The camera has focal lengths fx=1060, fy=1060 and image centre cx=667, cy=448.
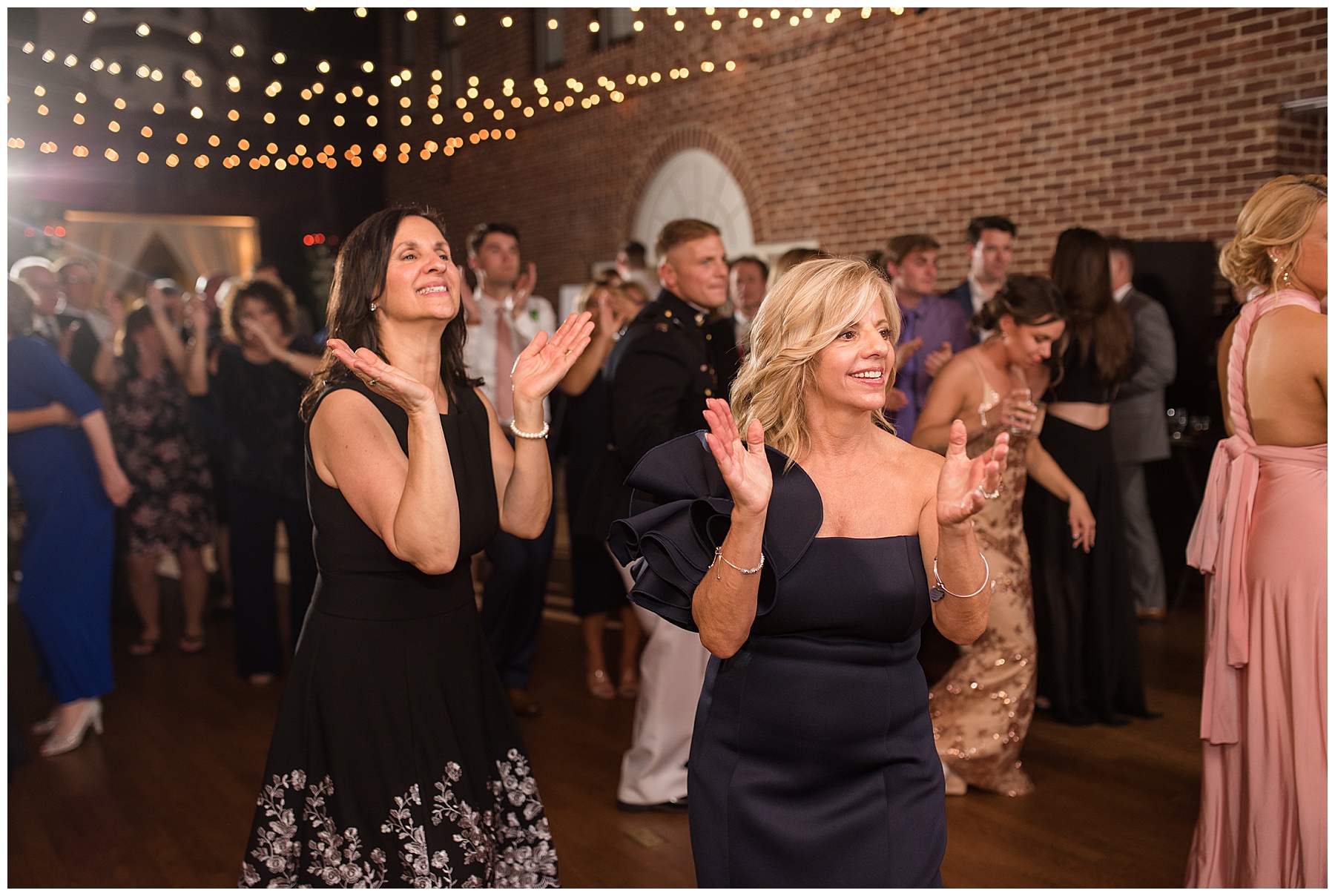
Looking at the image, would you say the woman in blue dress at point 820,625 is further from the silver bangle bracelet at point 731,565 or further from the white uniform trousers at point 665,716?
the white uniform trousers at point 665,716

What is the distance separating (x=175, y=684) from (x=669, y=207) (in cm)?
620

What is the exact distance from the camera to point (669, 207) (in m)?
9.38

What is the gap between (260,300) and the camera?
4.26 metres

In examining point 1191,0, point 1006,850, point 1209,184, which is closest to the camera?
point 1006,850

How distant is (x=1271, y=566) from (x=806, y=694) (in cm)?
123

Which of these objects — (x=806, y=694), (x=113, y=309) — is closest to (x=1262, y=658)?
(x=806, y=694)

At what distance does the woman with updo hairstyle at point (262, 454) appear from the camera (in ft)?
13.9

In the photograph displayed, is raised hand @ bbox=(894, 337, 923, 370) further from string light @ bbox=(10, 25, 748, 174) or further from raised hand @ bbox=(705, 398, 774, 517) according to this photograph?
string light @ bbox=(10, 25, 748, 174)

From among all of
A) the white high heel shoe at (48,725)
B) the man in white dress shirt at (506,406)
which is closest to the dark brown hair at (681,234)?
the man in white dress shirt at (506,406)

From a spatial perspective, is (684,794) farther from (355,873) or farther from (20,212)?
(20,212)

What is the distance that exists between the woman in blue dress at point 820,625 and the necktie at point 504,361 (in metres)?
2.85

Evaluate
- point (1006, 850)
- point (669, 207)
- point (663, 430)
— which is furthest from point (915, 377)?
point (669, 207)

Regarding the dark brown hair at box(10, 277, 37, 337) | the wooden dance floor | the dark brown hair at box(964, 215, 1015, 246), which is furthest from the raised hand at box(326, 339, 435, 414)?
the dark brown hair at box(964, 215, 1015, 246)

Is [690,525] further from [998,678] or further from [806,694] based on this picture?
[998,678]
